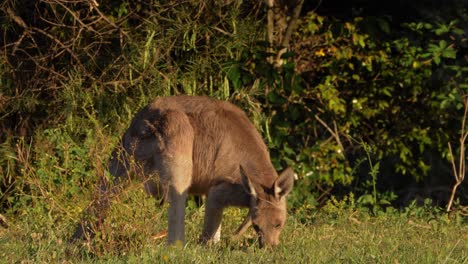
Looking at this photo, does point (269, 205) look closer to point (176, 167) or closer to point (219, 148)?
point (219, 148)

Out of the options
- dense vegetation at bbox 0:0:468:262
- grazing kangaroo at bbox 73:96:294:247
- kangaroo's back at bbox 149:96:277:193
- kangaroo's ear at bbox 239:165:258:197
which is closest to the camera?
kangaroo's ear at bbox 239:165:258:197

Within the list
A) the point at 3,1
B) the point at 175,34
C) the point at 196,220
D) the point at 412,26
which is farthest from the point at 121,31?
the point at 412,26

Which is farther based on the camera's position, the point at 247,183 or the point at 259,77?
the point at 259,77

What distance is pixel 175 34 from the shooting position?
11.2 m

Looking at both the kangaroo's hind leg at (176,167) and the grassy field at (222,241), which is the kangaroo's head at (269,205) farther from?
the kangaroo's hind leg at (176,167)

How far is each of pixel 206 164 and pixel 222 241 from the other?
2.22ft

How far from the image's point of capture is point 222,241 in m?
8.43

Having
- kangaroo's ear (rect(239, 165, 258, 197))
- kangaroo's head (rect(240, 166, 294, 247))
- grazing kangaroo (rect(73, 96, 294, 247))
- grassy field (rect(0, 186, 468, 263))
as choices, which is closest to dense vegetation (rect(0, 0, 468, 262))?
grassy field (rect(0, 186, 468, 263))

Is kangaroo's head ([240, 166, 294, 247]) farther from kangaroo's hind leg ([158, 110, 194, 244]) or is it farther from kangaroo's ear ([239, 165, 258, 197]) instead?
kangaroo's hind leg ([158, 110, 194, 244])

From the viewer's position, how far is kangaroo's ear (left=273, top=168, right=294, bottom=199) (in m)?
8.37

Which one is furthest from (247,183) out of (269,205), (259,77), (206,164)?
(259,77)

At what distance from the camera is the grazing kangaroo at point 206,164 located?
842 cm

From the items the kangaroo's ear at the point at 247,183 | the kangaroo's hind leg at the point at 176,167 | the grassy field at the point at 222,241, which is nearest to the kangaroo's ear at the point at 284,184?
the kangaroo's ear at the point at 247,183

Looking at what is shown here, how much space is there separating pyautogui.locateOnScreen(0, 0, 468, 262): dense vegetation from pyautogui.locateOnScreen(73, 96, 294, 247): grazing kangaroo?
4.85 feet
